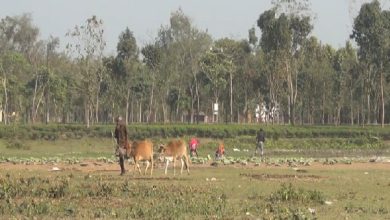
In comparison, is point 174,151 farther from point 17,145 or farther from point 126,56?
point 126,56

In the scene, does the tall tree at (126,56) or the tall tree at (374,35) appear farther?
the tall tree at (126,56)

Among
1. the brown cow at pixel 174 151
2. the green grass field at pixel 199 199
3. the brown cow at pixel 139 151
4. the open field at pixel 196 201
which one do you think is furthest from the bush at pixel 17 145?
the open field at pixel 196 201

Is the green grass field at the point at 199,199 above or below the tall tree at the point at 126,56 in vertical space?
below

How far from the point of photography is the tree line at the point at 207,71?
78562 mm

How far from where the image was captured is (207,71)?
284 ft

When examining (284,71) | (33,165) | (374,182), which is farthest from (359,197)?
(284,71)

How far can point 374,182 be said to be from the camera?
22.9m

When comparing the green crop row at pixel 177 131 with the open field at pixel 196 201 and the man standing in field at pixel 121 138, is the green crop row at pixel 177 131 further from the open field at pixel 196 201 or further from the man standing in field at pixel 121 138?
the open field at pixel 196 201

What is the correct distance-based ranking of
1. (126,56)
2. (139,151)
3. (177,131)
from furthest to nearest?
(126,56), (177,131), (139,151)

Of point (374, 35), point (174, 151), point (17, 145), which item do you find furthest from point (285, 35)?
point (174, 151)

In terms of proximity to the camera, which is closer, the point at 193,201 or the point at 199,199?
the point at 193,201

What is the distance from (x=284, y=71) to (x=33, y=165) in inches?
2090

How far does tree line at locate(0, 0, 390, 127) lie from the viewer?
78.6m

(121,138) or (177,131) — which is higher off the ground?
(121,138)
